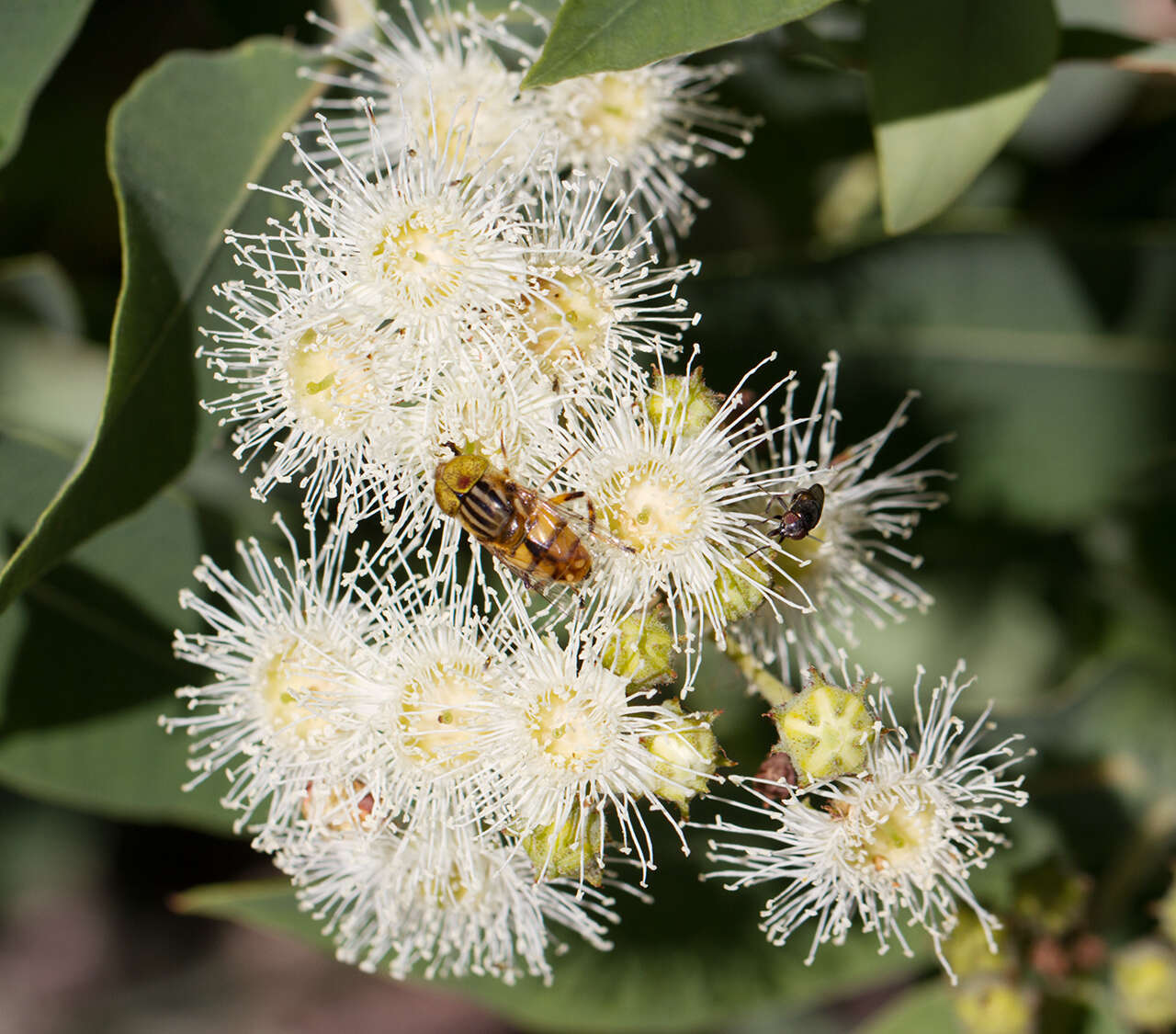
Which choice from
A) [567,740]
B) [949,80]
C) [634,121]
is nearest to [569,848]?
[567,740]

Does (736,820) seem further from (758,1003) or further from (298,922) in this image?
(298,922)

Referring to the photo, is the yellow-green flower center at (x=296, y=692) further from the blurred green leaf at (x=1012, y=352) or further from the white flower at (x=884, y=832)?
the blurred green leaf at (x=1012, y=352)

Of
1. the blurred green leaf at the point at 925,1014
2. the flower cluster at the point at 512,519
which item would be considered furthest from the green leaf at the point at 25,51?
the blurred green leaf at the point at 925,1014

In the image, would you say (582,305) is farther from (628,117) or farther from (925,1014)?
(925,1014)

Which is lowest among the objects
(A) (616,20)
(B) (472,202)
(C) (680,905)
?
(C) (680,905)

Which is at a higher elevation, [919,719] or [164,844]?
[919,719]

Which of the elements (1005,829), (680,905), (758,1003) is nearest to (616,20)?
(680,905)

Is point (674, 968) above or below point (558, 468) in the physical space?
below
